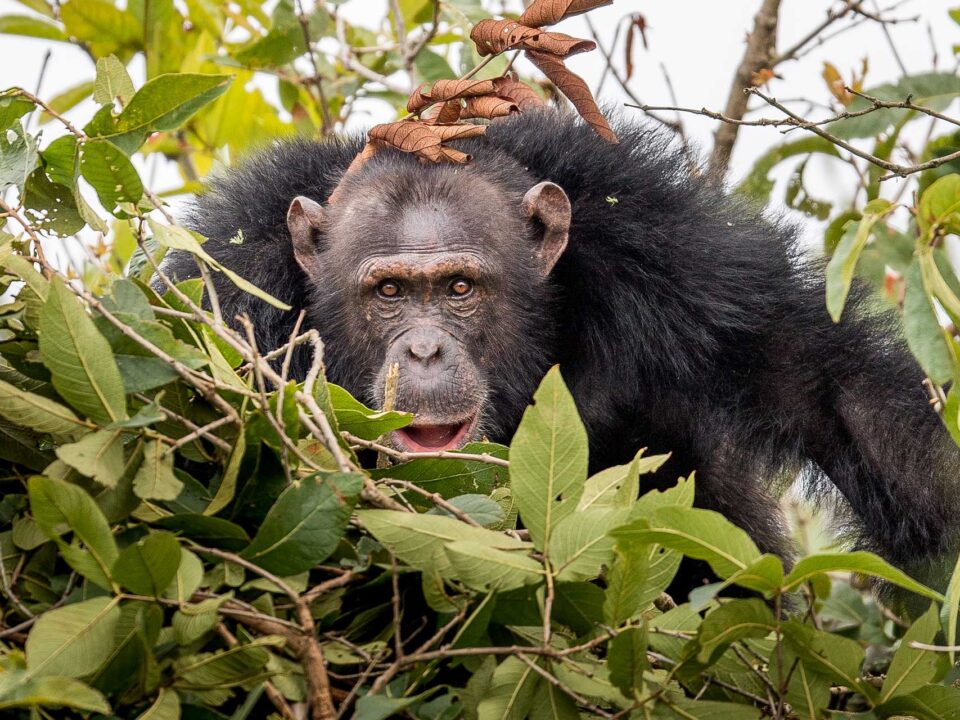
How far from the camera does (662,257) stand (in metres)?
4.77

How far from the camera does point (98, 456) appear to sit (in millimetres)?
2439

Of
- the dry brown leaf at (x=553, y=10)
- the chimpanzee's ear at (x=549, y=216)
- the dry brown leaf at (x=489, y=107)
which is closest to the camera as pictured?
the dry brown leaf at (x=553, y=10)

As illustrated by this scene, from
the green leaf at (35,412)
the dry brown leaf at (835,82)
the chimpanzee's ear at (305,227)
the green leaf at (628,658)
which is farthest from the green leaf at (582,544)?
the dry brown leaf at (835,82)

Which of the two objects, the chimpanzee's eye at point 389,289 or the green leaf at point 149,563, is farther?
the chimpanzee's eye at point 389,289

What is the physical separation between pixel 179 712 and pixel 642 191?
3053 millimetres

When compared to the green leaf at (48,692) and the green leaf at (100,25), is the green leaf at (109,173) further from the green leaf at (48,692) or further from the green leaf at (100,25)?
the green leaf at (100,25)

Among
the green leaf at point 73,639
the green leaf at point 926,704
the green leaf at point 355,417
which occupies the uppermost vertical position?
the green leaf at point 355,417

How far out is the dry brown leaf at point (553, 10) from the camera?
12.5ft

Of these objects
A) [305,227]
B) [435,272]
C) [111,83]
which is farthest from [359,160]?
[111,83]

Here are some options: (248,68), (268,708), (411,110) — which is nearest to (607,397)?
(411,110)

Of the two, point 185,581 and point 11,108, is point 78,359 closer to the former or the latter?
point 185,581

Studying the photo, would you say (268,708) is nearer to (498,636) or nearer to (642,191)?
(498,636)

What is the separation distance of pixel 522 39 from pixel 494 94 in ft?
0.98

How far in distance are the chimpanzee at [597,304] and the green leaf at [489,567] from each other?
1.87 m
